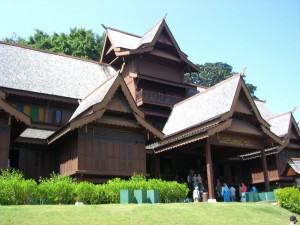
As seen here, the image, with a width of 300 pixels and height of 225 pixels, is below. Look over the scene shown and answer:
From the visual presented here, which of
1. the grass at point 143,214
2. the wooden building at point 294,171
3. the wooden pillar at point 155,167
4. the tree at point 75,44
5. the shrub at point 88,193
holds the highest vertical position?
the tree at point 75,44

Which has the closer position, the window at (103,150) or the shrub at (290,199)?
the shrub at (290,199)

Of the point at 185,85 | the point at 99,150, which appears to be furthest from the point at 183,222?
the point at 185,85

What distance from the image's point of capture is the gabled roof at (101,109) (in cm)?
2352

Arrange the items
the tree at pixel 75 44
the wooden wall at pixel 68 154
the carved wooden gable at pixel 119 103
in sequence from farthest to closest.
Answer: the tree at pixel 75 44 < the carved wooden gable at pixel 119 103 < the wooden wall at pixel 68 154

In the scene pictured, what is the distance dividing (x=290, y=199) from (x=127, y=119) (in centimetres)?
1128

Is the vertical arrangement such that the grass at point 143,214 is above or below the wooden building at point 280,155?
below

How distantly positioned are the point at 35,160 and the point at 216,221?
605 inches

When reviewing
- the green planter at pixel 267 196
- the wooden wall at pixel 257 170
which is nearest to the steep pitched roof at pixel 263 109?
the wooden wall at pixel 257 170

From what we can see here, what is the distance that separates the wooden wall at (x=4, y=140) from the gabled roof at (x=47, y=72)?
22.6 feet

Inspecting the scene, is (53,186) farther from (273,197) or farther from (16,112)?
(273,197)

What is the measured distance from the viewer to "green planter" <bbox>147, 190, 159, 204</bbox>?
786 inches

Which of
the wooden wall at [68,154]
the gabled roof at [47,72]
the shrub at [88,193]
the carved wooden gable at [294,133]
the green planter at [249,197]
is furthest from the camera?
the carved wooden gable at [294,133]

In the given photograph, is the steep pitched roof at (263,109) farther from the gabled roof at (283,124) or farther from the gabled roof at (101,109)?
the gabled roof at (101,109)

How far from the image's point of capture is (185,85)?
126ft
